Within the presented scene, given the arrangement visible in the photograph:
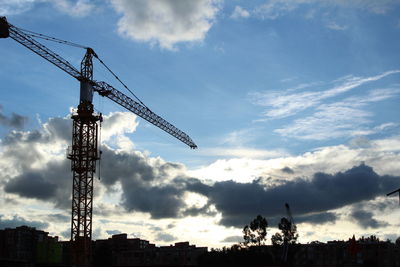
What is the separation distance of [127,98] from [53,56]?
2226 cm

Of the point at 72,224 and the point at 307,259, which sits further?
the point at 307,259

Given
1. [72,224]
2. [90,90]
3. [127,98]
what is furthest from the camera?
[127,98]

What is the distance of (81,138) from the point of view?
94.2 meters

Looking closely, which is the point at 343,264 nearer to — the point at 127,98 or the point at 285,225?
the point at 285,225

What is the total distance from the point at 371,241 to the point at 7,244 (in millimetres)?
127774

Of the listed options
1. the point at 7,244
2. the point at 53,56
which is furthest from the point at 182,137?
the point at 7,244

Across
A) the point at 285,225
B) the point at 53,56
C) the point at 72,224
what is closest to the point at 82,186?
the point at 72,224

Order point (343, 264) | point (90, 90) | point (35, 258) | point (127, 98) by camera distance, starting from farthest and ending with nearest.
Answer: point (35, 258)
point (343, 264)
point (127, 98)
point (90, 90)

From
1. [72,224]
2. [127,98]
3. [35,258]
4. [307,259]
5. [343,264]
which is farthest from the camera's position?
[35,258]

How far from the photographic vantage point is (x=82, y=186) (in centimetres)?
9388

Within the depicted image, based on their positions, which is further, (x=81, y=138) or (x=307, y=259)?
(x=307, y=259)

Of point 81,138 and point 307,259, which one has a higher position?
point 81,138

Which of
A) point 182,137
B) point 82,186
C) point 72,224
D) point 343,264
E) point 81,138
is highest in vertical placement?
point 182,137

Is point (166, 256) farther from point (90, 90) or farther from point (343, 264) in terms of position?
point (90, 90)
